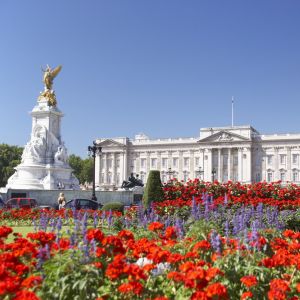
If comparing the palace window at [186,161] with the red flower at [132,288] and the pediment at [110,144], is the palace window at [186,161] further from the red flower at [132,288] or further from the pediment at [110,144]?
the red flower at [132,288]

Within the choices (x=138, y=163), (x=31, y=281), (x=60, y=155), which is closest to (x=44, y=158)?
(x=60, y=155)

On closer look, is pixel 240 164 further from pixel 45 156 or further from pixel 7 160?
pixel 45 156

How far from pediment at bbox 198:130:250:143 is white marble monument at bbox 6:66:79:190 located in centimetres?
5522

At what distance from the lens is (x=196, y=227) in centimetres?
764

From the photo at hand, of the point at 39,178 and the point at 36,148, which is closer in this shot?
the point at 39,178

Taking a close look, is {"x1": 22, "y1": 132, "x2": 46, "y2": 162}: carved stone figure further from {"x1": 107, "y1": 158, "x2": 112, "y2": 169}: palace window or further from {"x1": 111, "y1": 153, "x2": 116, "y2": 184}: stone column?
{"x1": 107, "y1": 158, "x2": 112, "y2": 169}: palace window

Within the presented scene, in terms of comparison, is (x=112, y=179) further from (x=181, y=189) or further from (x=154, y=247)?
(x=154, y=247)

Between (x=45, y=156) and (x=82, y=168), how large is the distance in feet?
214

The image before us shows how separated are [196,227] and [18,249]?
3.55 metres

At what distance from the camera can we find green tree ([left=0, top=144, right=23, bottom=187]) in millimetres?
75312

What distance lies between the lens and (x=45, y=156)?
34625mm

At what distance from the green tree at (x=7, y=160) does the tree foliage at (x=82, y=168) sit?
17461 mm

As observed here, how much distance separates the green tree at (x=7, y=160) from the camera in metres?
75.3

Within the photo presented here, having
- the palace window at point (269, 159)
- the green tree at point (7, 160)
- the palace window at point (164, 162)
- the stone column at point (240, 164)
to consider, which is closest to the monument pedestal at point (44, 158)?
the green tree at point (7, 160)
